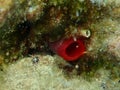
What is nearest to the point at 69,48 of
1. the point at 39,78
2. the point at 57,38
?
the point at 57,38

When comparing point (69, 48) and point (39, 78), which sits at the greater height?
point (69, 48)

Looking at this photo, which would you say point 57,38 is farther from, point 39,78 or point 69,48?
point 39,78

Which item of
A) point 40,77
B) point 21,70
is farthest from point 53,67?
Answer: point 21,70

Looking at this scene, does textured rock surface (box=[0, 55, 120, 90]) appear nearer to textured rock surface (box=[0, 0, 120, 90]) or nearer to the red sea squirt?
textured rock surface (box=[0, 0, 120, 90])

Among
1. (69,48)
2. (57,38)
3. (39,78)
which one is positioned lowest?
(39,78)

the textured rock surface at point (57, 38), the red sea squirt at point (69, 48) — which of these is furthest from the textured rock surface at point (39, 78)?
the red sea squirt at point (69, 48)

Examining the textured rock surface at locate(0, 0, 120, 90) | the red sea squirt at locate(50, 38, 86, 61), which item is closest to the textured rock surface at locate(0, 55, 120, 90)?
the textured rock surface at locate(0, 0, 120, 90)

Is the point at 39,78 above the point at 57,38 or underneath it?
underneath

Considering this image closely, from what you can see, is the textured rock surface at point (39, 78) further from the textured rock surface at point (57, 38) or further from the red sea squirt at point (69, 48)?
the red sea squirt at point (69, 48)

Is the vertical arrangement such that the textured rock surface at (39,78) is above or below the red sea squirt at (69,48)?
below
